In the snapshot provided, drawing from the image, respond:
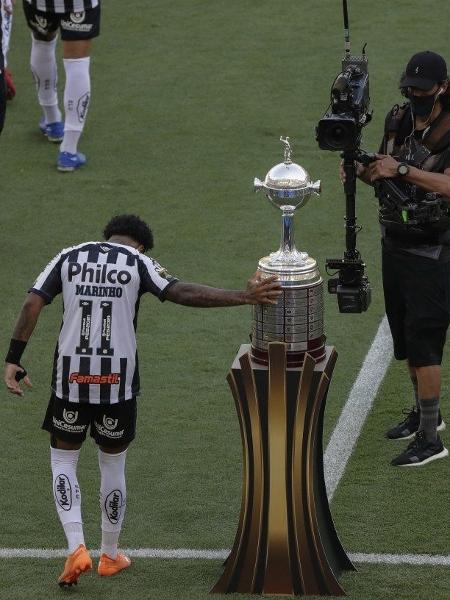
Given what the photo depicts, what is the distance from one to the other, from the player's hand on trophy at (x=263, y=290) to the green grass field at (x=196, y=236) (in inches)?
50.4

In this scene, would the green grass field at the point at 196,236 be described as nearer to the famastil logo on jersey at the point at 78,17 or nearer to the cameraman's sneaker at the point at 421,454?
the cameraman's sneaker at the point at 421,454

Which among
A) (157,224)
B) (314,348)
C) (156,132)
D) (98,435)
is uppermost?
(156,132)

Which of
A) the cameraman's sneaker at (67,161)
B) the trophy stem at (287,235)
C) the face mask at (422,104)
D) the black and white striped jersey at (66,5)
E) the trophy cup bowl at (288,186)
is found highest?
the black and white striped jersey at (66,5)

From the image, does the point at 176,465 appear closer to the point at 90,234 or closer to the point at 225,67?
the point at 90,234

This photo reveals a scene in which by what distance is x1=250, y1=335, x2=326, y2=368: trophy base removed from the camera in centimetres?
607

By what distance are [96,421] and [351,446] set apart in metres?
1.91

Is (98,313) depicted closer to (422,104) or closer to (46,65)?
(422,104)

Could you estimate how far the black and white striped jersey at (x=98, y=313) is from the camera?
6059 mm

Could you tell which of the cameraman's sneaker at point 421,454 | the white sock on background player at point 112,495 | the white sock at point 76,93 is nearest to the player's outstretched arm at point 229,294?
Answer: the white sock on background player at point 112,495

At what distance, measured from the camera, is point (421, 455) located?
290 inches

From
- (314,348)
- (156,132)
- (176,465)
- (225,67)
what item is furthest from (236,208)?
(314,348)

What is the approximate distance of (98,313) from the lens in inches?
239

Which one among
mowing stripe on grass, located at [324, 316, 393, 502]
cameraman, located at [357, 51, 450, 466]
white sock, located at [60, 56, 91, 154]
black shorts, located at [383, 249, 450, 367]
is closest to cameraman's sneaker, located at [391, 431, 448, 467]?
cameraman, located at [357, 51, 450, 466]

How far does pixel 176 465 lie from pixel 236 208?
13.6 feet
